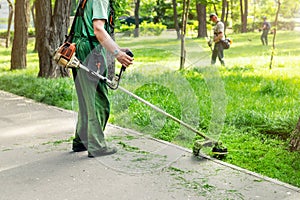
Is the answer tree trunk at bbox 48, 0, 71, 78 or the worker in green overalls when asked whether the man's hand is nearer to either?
the worker in green overalls

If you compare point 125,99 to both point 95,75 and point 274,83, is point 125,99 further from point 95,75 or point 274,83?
point 274,83

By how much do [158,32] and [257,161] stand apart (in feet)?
6.49

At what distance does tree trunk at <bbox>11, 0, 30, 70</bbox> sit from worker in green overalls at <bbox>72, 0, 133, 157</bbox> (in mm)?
10356

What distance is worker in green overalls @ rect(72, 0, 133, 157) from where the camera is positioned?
511 centimetres

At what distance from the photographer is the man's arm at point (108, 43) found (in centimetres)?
509

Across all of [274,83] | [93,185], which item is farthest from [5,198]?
[274,83]

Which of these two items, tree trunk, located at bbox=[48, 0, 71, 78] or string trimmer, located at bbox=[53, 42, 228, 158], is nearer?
string trimmer, located at bbox=[53, 42, 228, 158]

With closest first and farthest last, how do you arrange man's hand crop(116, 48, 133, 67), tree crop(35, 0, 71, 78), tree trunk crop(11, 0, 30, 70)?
1. man's hand crop(116, 48, 133, 67)
2. tree crop(35, 0, 71, 78)
3. tree trunk crop(11, 0, 30, 70)

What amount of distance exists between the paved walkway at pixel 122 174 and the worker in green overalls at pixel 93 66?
0.27 meters

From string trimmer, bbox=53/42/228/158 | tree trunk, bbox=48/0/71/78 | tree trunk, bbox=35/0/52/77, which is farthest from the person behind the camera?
tree trunk, bbox=35/0/52/77

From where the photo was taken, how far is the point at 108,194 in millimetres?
4684

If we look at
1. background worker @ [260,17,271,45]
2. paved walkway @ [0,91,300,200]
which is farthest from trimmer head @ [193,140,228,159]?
background worker @ [260,17,271,45]

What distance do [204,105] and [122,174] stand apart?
314 cm

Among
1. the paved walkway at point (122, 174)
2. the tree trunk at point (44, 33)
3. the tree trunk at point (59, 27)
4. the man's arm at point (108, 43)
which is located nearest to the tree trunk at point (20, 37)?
the tree trunk at point (44, 33)
